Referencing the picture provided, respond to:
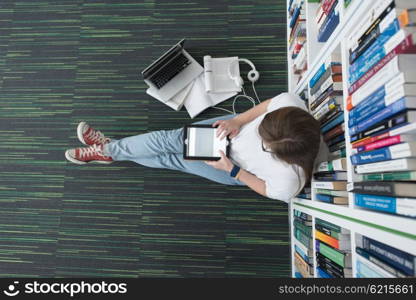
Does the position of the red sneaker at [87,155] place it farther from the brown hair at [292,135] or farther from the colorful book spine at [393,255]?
the colorful book spine at [393,255]

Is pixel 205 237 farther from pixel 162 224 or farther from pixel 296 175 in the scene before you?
pixel 296 175

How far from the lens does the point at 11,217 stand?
5.88 feet

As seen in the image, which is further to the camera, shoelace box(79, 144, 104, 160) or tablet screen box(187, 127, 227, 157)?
shoelace box(79, 144, 104, 160)

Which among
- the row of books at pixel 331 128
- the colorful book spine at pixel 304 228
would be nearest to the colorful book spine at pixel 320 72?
the row of books at pixel 331 128

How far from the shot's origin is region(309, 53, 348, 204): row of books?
940mm

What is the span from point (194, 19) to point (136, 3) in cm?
44

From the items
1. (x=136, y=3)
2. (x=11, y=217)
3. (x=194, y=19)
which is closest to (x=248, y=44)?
(x=194, y=19)

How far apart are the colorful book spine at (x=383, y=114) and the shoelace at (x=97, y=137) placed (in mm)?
1390

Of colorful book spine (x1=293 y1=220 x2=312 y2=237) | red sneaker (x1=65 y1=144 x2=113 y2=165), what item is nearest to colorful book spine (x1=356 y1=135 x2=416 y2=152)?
colorful book spine (x1=293 y1=220 x2=312 y2=237)

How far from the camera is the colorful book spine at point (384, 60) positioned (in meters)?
0.60

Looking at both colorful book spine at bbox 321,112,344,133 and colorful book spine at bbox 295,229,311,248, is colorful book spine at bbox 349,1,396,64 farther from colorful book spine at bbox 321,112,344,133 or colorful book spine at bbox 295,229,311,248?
colorful book spine at bbox 295,229,311,248

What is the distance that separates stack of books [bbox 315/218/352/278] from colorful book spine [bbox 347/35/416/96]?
46 cm

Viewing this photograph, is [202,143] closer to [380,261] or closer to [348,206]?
[348,206]

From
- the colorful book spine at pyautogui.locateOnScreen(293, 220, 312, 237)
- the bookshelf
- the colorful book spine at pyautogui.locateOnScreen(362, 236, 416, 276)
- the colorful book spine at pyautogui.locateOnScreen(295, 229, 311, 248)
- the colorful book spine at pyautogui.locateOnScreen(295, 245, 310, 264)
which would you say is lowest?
the colorful book spine at pyautogui.locateOnScreen(295, 245, 310, 264)
